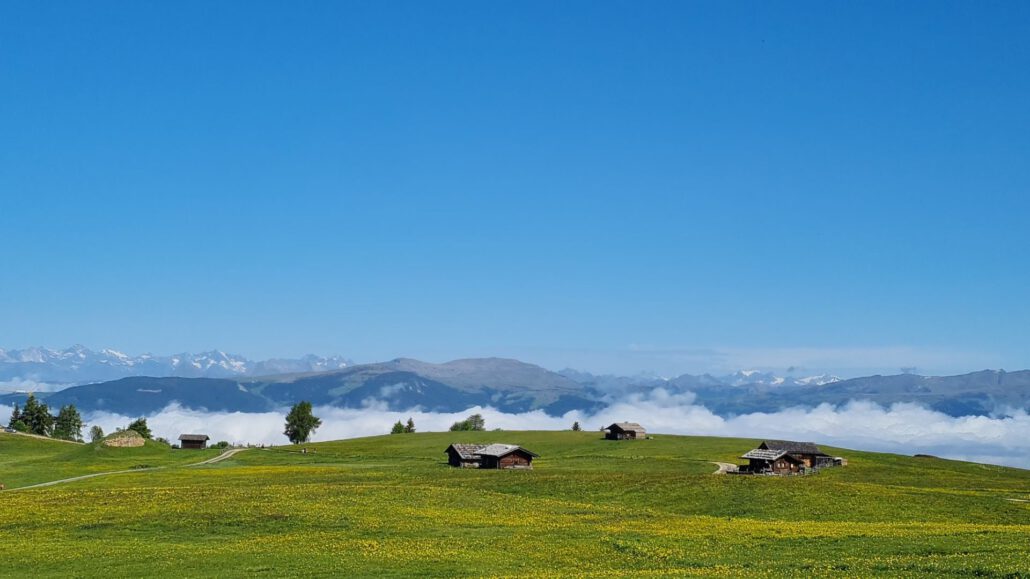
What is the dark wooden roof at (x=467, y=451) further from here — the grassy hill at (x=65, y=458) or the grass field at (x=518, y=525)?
the grassy hill at (x=65, y=458)

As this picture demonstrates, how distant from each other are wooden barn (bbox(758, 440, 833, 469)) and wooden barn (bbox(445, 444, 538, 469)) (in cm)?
3658

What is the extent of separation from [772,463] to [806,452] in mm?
16069

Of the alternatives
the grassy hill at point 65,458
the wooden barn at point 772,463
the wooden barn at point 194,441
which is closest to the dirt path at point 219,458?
the grassy hill at point 65,458

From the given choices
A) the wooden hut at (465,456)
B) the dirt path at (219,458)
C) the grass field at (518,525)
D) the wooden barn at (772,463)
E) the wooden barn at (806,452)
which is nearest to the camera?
the grass field at (518,525)

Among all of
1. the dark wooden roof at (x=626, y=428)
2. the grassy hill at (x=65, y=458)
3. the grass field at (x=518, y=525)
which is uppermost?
the dark wooden roof at (x=626, y=428)

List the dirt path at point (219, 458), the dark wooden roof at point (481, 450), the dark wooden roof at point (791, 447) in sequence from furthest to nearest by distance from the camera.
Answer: the dirt path at point (219, 458) → the dark wooden roof at point (481, 450) → the dark wooden roof at point (791, 447)

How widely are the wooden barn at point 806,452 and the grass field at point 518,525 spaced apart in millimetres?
11492

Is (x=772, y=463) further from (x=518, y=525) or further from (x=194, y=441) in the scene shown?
(x=194, y=441)

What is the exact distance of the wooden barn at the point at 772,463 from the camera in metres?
120

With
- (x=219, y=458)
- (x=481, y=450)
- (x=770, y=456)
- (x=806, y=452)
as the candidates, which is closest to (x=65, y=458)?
(x=219, y=458)

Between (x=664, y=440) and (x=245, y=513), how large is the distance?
390 feet

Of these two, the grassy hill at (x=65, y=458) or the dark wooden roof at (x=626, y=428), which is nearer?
the grassy hill at (x=65, y=458)

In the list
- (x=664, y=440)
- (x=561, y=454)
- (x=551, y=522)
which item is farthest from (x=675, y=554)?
(x=664, y=440)

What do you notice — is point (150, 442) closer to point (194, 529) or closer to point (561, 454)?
point (561, 454)
